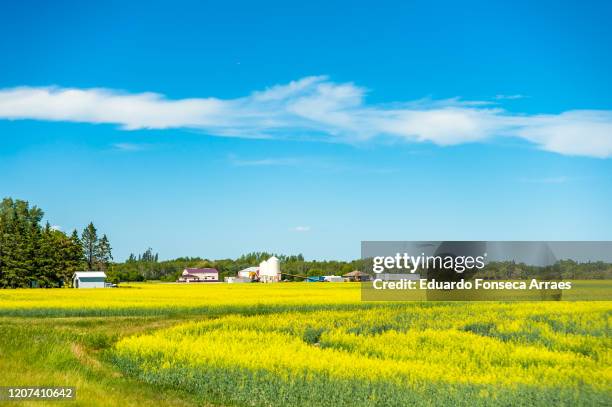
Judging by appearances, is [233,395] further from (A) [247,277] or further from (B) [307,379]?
(A) [247,277]

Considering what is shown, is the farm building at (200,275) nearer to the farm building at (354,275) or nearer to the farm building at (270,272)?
the farm building at (270,272)

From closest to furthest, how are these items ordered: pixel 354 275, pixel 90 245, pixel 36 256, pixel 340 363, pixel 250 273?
pixel 340 363
pixel 36 256
pixel 90 245
pixel 250 273
pixel 354 275

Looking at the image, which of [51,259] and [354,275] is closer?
[51,259]

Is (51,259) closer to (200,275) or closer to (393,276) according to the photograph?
(393,276)

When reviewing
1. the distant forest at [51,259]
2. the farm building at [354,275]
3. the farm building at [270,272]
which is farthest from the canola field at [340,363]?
the farm building at [354,275]

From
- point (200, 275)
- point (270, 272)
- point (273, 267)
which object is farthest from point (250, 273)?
point (200, 275)

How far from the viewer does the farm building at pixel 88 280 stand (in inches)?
4181

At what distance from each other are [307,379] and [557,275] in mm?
49997

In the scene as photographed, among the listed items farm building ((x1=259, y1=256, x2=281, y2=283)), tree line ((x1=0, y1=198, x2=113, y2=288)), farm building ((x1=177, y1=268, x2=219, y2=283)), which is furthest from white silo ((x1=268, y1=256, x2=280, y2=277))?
tree line ((x1=0, y1=198, x2=113, y2=288))

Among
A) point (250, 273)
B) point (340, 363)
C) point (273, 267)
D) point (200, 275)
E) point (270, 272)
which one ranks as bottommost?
point (200, 275)

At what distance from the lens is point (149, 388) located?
18.4 meters

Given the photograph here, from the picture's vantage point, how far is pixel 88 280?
106812mm

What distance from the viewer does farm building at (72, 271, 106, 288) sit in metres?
106

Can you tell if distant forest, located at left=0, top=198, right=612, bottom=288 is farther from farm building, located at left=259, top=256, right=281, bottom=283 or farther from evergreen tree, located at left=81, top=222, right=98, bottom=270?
farm building, located at left=259, top=256, right=281, bottom=283
